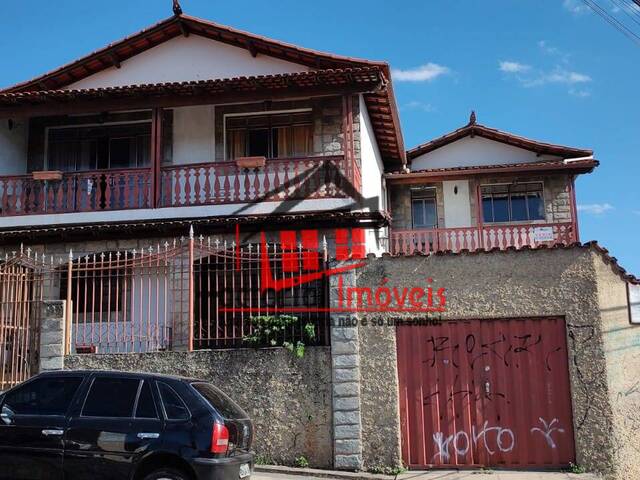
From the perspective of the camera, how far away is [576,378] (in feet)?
29.0

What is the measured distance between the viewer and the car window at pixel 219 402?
6582 mm

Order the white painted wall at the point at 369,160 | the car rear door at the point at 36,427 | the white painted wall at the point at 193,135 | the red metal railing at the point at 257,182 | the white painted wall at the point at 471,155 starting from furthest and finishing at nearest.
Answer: the white painted wall at the point at 471,155
the white painted wall at the point at 193,135
the white painted wall at the point at 369,160
the red metal railing at the point at 257,182
the car rear door at the point at 36,427

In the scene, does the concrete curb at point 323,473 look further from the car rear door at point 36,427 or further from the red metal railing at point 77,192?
the red metal railing at point 77,192

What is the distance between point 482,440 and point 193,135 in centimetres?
853

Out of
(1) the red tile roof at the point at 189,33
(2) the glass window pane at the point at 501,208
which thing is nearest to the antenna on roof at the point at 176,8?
(1) the red tile roof at the point at 189,33

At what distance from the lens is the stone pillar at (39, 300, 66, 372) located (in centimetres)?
962

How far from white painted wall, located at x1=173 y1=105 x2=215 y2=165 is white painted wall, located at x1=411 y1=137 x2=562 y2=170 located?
6.41 m

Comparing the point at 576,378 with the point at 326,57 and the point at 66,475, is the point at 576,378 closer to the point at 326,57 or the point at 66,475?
the point at 66,475

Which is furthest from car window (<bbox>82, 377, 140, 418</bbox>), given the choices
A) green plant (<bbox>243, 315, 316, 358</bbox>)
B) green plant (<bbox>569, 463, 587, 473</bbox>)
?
green plant (<bbox>569, 463, 587, 473</bbox>)

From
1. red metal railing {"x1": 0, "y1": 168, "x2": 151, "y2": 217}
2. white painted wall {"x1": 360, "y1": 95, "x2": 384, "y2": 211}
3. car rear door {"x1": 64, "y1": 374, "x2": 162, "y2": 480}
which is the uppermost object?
white painted wall {"x1": 360, "y1": 95, "x2": 384, "y2": 211}

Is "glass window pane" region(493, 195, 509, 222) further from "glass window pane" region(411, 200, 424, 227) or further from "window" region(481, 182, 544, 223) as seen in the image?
"glass window pane" region(411, 200, 424, 227)

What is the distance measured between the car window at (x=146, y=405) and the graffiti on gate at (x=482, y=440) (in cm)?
421

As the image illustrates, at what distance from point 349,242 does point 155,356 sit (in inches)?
172

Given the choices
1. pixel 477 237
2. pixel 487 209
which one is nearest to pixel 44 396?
pixel 477 237
